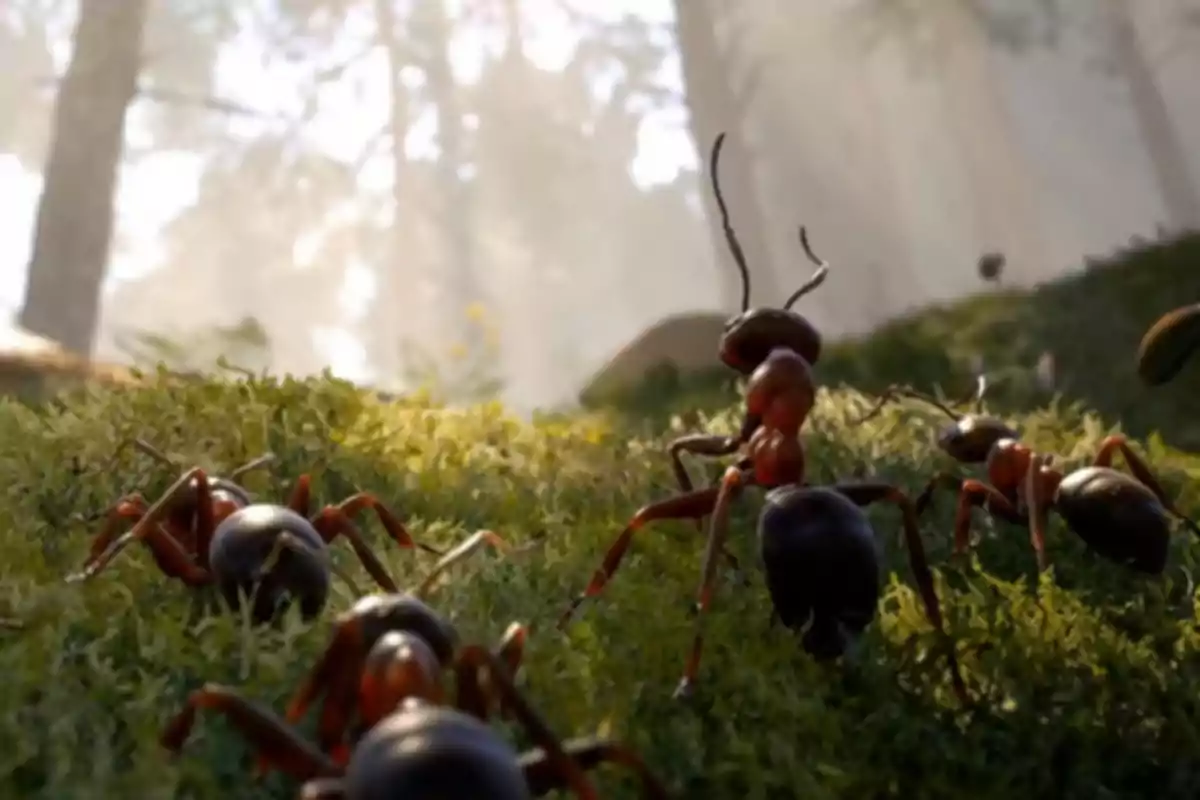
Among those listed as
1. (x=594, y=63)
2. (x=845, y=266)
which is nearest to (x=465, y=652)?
(x=594, y=63)

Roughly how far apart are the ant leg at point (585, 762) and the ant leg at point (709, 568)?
39 centimetres

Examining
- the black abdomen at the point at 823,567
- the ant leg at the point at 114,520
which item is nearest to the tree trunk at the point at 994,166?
the black abdomen at the point at 823,567

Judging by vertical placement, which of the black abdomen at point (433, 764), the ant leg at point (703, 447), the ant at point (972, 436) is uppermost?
the ant leg at point (703, 447)

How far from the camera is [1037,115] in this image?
18.0m

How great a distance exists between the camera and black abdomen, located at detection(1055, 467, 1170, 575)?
210 cm

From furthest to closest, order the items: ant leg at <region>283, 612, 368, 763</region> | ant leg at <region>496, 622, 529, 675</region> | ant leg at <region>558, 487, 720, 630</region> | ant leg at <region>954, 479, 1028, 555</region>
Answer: ant leg at <region>954, 479, 1028, 555</region>, ant leg at <region>558, 487, 720, 630</region>, ant leg at <region>496, 622, 529, 675</region>, ant leg at <region>283, 612, 368, 763</region>

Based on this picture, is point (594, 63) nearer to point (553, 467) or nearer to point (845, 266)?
point (845, 266)

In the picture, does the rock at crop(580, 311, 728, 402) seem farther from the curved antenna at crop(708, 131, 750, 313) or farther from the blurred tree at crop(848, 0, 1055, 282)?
the blurred tree at crop(848, 0, 1055, 282)

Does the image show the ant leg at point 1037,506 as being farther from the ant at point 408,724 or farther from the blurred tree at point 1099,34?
the blurred tree at point 1099,34

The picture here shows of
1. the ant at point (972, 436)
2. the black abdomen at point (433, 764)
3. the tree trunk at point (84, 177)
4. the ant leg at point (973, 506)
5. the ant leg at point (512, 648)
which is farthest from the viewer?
the tree trunk at point (84, 177)

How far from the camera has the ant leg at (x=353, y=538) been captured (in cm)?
181

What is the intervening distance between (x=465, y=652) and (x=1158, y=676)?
3.97 feet

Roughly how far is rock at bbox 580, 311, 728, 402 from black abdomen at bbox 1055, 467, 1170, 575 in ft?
12.7

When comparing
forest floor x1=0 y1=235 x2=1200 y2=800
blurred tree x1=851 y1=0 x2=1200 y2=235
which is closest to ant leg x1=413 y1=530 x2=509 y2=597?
forest floor x1=0 y1=235 x2=1200 y2=800
